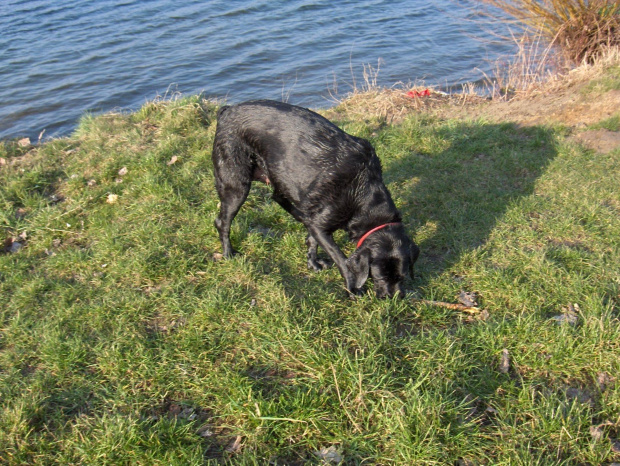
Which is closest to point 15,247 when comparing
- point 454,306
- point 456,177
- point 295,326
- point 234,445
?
point 295,326

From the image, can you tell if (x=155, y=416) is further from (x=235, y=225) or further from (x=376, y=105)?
(x=376, y=105)

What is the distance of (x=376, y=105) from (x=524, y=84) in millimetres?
3034

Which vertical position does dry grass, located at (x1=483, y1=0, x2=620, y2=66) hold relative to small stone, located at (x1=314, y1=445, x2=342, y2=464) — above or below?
above

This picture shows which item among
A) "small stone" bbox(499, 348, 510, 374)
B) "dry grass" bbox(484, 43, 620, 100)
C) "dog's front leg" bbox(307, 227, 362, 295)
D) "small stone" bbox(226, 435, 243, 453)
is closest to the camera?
"small stone" bbox(226, 435, 243, 453)

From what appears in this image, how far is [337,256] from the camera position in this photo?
4102 mm

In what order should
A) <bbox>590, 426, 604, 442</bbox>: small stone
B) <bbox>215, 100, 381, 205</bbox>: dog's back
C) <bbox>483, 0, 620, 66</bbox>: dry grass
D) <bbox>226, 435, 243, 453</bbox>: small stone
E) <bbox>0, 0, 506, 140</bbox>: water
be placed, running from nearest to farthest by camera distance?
<bbox>590, 426, 604, 442</bbox>: small stone → <bbox>226, 435, 243, 453</bbox>: small stone → <bbox>215, 100, 381, 205</bbox>: dog's back → <bbox>483, 0, 620, 66</bbox>: dry grass → <bbox>0, 0, 506, 140</bbox>: water

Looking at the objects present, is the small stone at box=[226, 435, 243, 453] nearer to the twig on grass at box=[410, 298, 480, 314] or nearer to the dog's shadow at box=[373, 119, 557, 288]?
the twig on grass at box=[410, 298, 480, 314]

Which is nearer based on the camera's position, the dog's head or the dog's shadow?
the dog's head

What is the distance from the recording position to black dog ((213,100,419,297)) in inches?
151

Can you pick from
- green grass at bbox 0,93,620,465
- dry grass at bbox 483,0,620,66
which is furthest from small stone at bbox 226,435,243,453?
dry grass at bbox 483,0,620,66

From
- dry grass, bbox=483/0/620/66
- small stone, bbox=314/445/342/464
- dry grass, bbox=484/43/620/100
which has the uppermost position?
dry grass, bbox=483/0/620/66

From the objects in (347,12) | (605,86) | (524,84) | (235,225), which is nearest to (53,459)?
(235,225)

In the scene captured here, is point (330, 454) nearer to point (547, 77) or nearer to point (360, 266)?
point (360, 266)

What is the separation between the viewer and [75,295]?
406 centimetres
